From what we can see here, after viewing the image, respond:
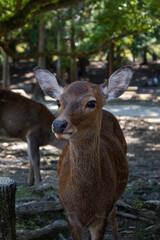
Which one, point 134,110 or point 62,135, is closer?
point 62,135

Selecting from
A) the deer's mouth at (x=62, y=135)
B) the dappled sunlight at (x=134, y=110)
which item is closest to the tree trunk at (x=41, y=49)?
the dappled sunlight at (x=134, y=110)

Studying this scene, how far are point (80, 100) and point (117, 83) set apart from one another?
23.9 inches

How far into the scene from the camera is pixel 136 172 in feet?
24.5

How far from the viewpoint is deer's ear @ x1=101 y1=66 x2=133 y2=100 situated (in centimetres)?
376

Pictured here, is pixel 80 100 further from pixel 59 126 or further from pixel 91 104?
pixel 59 126

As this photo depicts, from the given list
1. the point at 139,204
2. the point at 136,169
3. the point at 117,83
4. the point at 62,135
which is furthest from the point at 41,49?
the point at 62,135

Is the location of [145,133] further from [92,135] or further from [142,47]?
[142,47]

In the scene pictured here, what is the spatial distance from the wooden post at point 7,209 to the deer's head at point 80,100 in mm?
682

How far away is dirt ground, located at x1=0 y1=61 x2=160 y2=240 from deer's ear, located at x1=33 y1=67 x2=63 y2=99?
197 centimetres

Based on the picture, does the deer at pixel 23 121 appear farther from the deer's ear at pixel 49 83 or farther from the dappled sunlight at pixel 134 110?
the dappled sunlight at pixel 134 110

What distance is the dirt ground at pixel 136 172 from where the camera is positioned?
5023mm

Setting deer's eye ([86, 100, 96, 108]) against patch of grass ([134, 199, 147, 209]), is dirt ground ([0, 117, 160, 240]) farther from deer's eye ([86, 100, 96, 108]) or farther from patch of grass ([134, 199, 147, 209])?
Answer: deer's eye ([86, 100, 96, 108])

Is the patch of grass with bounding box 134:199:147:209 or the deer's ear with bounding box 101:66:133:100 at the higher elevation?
the deer's ear with bounding box 101:66:133:100

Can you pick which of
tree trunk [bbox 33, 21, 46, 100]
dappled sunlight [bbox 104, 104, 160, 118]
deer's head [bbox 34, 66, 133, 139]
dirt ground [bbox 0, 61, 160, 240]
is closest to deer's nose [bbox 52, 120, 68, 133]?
deer's head [bbox 34, 66, 133, 139]
